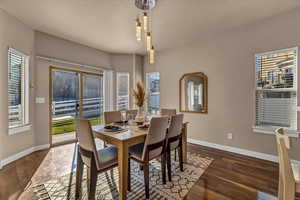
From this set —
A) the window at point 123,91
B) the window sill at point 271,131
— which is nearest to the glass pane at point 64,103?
the window at point 123,91

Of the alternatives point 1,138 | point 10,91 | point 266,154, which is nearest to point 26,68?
point 10,91

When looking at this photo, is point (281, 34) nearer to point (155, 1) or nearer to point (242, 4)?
point (242, 4)

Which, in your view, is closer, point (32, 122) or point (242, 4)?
point (242, 4)

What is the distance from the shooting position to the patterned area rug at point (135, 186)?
1.82 meters

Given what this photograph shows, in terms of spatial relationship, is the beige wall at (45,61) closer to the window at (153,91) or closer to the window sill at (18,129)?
the window sill at (18,129)

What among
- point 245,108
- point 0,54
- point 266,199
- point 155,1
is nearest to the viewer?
point 266,199

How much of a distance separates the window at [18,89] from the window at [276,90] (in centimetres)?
488

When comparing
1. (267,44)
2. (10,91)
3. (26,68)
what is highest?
(267,44)

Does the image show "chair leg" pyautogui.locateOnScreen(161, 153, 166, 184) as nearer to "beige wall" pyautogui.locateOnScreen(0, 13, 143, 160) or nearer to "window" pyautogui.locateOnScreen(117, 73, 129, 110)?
"beige wall" pyautogui.locateOnScreen(0, 13, 143, 160)

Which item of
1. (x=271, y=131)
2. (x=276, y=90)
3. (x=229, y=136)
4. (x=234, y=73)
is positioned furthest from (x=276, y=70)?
(x=229, y=136)

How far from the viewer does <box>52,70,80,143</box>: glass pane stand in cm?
379

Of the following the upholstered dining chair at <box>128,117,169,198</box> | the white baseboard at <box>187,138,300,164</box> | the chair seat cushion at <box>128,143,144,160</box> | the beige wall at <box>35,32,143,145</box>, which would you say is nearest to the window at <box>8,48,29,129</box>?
the beige wall at <box>35,32,143,145</box>

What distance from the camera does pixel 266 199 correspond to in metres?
1.77

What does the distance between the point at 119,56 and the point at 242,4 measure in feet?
12.1
